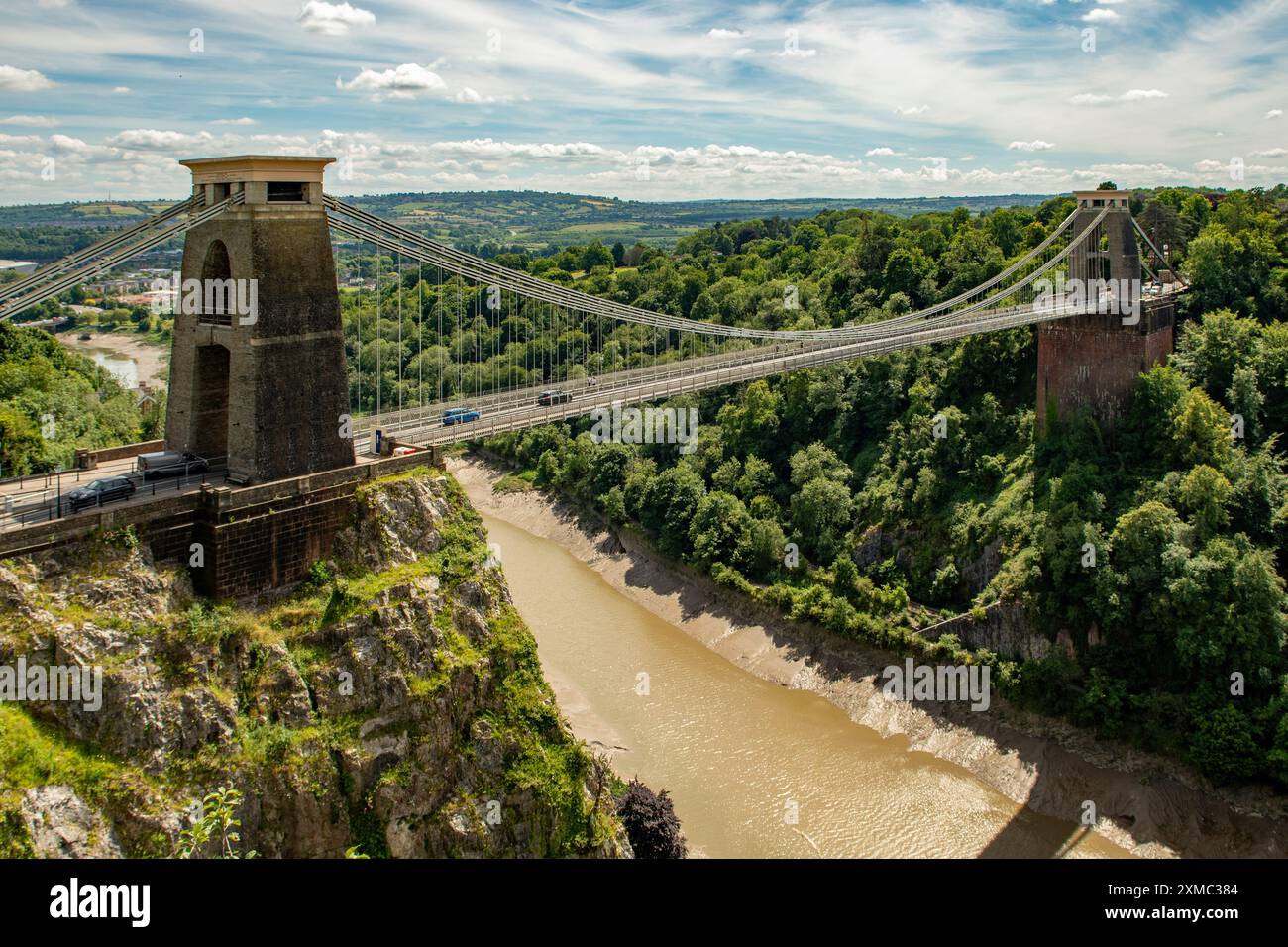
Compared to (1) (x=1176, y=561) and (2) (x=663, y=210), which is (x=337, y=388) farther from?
(2) (x=663, y=210)

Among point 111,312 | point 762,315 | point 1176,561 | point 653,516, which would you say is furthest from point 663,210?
point 1176,561

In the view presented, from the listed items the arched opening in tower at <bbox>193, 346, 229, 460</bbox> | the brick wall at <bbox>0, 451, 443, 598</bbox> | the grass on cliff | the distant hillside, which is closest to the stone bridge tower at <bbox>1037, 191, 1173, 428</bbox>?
the brick wall at <bbox>0, 451, 443, 598</bbox>

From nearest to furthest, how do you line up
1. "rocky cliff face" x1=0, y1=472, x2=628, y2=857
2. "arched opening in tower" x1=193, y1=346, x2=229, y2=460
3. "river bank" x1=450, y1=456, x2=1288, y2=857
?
"rocky cliff face" x1=0, y1=472, x2=628, y2=857 < "arched opening in tower" x1=193, y1=346, x2=229, y2=460 < "river bank" x1=450, y1=456, x2=1288, y2=857

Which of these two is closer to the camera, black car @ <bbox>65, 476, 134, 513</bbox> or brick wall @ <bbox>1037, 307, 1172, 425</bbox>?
black car @ <bbox>65, 476, 134, 513</bbox>

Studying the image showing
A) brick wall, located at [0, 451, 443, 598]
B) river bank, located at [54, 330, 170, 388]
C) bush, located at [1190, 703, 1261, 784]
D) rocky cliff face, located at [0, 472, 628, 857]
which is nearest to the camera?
rocky cliff face, located at [0, 472, 628, 857]

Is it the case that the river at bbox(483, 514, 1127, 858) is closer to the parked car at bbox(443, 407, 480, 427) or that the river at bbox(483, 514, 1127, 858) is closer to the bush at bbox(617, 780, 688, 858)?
the bush at bbox(617, 780, 688, 858)

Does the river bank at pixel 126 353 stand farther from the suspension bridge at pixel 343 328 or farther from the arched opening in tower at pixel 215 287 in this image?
the arched opening in tower at pixel 215 287
